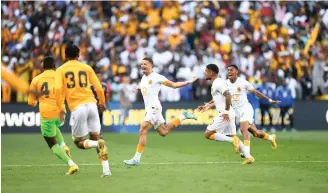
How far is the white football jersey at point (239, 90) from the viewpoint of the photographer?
18344mm

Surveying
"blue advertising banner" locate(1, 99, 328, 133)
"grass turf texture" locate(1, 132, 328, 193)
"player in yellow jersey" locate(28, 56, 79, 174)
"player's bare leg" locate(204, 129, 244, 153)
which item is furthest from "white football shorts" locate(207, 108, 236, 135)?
"blue advertising banner" locate(1, 99, 328, 133)

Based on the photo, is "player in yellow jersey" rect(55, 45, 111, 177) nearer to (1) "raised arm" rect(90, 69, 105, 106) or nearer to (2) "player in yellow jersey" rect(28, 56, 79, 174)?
(1) "raised arm" rect(90, 69, 105, 106)

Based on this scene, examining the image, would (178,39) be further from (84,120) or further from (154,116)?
(84,120)

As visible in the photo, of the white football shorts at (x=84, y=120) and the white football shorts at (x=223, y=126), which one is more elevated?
the white football shorts at (x=84, y=120)

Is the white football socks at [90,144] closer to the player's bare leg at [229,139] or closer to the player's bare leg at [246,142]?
the player's bare leg at [246,142]

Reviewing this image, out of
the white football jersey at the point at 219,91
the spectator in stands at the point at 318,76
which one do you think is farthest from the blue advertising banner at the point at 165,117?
the white football jersey at the point at 219,91

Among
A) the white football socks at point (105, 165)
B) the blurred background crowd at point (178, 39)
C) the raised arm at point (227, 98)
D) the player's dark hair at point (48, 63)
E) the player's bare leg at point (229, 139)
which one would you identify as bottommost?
the white football socks at point (105, 165)

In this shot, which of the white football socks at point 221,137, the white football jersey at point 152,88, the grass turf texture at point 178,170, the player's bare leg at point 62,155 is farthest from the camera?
the white football socks at point 221,137

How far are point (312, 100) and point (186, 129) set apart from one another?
5.50 metres

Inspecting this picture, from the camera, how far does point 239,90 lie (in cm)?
1841

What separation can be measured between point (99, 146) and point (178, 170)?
7.02ft

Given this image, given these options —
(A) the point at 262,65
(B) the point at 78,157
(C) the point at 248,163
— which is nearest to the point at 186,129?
(A) the point at 262,65

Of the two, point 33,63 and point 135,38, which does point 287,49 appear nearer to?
point 135,38

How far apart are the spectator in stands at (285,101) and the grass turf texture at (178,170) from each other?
26.9 feet
